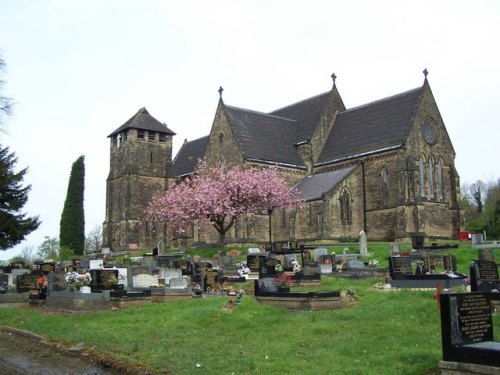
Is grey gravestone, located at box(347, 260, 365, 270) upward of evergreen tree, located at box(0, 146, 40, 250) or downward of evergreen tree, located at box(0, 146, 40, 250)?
downward

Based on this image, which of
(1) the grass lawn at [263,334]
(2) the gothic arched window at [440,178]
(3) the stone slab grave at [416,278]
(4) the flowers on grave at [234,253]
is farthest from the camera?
(2) the gothic arched window at [440,178]

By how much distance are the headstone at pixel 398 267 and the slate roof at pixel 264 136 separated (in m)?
27.3

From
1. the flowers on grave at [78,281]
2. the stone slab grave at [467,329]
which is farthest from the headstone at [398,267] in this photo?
the stone slab grave at [467,329]

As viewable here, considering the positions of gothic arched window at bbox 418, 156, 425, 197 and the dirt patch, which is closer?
the dirt patch

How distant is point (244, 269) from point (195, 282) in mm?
4469

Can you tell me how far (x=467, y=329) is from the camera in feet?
26.7

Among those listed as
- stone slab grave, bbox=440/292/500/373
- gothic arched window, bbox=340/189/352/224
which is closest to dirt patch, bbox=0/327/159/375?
stone slab grave, bbox=440/292/500/373

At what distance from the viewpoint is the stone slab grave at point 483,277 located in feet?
46.2

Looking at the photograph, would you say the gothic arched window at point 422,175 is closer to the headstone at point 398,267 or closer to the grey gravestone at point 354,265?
the grey gravestone at point 354,265

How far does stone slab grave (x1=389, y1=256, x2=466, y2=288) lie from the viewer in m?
17.3

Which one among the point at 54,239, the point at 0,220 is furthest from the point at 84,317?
the point at 54,239

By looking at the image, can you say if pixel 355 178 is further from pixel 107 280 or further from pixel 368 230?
pixel 107 280

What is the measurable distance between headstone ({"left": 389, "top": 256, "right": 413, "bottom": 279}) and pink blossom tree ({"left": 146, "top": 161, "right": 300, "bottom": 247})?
22.0 m

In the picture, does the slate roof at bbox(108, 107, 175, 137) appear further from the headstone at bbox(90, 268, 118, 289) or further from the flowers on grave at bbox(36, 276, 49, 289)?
the headstone at bbox(90, 268, 118, 289)
